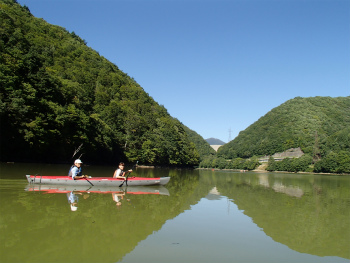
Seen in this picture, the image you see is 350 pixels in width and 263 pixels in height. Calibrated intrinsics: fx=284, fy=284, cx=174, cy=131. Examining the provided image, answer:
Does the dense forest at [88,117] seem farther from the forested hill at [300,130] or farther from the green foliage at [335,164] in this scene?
the forested hill at [300,130]

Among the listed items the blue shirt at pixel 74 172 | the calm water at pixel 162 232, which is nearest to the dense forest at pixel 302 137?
the calm water at pixel 162 232

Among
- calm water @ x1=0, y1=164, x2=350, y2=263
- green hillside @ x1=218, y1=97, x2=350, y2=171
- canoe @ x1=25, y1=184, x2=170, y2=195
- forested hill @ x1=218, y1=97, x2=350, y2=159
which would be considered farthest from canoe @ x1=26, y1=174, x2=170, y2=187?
forested hill @ x1=218, y1=97, x2=350, y2=159

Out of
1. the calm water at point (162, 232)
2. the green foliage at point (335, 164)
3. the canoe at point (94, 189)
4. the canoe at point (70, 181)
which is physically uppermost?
the green foliage at point (335, 164)

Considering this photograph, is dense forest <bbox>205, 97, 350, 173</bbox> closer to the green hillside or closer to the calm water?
the green hillside

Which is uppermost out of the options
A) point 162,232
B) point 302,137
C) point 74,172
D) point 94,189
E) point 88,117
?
point 302,137

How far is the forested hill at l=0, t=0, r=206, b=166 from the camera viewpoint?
1526 inches

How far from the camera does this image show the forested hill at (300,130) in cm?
11731

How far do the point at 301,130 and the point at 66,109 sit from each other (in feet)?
411

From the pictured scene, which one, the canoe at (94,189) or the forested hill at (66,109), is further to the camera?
the forested hill at (66,109)

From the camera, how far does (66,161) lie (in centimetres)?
4931

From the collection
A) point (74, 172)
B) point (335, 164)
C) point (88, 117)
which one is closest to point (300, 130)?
point (335, 164)

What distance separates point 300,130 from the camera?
469 feet

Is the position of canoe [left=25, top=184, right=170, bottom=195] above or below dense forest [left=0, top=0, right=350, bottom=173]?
below

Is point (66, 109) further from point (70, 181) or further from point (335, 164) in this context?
point (335, 164)
